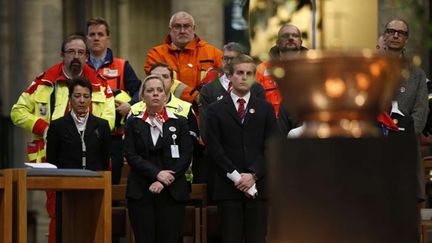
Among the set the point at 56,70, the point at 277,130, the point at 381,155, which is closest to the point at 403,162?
the point at 381,155

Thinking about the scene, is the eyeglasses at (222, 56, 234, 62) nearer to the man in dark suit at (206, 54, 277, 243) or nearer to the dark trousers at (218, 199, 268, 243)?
the man in dark suit at (206, 54, 277, 243)

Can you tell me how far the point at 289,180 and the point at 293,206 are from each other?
67mm

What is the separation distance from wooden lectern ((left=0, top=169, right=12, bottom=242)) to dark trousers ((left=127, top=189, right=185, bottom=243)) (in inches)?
66.9

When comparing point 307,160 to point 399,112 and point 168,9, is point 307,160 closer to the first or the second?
point 399,112

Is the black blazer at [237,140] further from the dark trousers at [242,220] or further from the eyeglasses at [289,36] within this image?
the eyeglasses at [289,36]

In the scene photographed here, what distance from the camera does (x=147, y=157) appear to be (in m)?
10.6

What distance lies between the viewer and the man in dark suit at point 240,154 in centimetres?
1049

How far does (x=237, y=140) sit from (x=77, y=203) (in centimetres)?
159

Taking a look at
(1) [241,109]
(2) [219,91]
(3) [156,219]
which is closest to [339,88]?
(3) [156,219]

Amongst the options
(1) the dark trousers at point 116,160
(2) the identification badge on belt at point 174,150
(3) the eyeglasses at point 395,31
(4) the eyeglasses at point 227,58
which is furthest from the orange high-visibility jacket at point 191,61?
(2) the identification badge on belt at point 174,150

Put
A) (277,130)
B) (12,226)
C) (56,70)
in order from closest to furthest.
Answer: (12,226), (277,130), (56,70)

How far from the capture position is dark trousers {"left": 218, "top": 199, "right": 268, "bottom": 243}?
34.4ft

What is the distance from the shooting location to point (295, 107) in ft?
9.93

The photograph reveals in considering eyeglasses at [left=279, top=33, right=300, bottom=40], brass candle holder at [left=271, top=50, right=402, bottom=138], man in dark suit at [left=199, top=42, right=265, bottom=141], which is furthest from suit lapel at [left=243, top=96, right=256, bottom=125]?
brass candle holder at [left=271, top=50, right=402, bottom=138]
